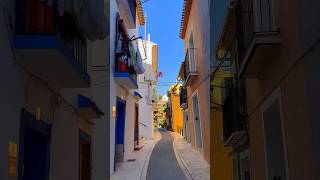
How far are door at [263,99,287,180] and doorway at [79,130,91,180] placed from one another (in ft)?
12.8

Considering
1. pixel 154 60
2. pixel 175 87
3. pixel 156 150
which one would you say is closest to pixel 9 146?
pixel 156 150

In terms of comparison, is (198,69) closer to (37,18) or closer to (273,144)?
(273,144)

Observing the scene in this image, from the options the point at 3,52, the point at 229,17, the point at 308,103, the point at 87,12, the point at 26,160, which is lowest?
the point at 26,160

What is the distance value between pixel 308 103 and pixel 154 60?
30108mm

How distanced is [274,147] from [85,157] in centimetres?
453

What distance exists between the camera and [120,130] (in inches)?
782

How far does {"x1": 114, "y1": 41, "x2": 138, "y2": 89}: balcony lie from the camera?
57.6 ft

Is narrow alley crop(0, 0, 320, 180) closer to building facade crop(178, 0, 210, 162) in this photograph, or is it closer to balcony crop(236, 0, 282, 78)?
balcony crop(236, 0, 282, 78)

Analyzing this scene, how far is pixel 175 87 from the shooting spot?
38312 millimetres

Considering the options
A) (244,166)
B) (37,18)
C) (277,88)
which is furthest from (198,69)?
(37,18)

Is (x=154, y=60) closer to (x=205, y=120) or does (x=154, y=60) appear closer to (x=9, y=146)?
(x=205, y=120)

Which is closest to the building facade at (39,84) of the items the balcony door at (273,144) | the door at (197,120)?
the balcony door at (273,144)

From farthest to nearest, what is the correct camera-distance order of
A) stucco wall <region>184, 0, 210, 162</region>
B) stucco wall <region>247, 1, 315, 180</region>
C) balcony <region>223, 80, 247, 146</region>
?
1. stucco wall <region>184, 0, 210, 162</region>
2. balcony <region>223, 80, 247, 146</region>
3. stucco wall <region>247, 1, 315, 180</region>

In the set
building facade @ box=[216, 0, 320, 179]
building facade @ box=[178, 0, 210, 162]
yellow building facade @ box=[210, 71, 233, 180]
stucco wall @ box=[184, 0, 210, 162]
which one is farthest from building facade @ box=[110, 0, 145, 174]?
building facade @ box=[216, 0, 320, 179]
